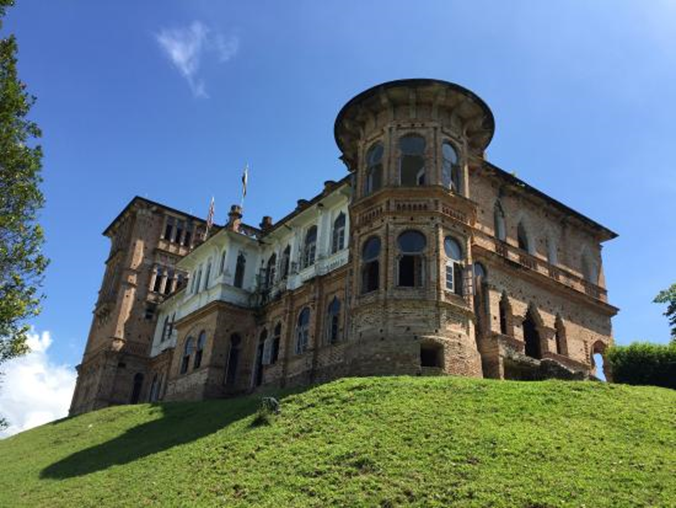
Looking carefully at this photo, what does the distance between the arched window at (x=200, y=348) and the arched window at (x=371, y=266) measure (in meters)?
13.5

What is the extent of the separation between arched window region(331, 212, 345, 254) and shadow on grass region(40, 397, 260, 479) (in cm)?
903

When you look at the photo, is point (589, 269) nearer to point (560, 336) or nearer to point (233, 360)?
point (560, 336)

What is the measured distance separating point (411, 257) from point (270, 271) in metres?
13.5

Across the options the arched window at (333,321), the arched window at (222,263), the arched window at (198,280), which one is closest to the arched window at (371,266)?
the arched window at (333,321)

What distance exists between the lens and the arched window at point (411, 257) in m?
24.6

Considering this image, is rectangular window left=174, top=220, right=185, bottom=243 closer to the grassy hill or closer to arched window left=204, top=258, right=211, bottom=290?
arched window left=204, top=258, right=211, bottom=290

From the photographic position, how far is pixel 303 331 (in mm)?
30984

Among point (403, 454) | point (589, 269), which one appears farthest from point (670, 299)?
point (403, 454)

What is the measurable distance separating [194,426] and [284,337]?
9335 mm

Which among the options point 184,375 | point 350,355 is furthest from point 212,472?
point 184,375

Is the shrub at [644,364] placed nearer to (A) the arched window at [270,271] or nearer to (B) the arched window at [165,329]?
(A) the arched window at [270,271]

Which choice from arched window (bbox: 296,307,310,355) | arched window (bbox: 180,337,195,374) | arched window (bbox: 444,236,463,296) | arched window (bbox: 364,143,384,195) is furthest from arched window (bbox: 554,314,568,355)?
arched window (bbox: 180,337,195,374)

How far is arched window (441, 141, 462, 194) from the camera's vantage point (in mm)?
26625

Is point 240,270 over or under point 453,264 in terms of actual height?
over
